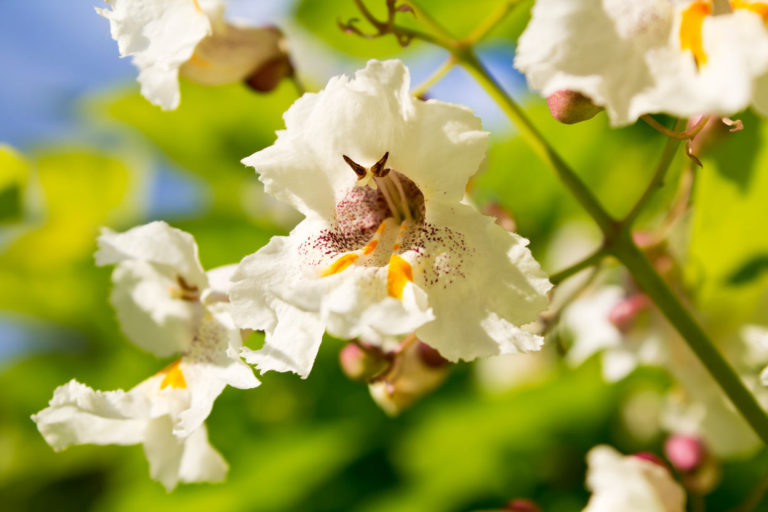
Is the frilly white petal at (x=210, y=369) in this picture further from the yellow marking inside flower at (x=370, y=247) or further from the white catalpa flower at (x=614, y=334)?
the white catalpa flower at (x=614, y=334)

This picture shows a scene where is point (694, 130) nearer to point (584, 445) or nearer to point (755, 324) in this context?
point (755, 324)

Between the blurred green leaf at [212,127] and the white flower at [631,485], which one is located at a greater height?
the blurred green leaf at [212,127]

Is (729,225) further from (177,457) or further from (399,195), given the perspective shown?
(177,457)

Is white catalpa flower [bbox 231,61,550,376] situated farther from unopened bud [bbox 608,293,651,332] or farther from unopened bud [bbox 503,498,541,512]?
unopened bud [bbox 608,293,651,332]

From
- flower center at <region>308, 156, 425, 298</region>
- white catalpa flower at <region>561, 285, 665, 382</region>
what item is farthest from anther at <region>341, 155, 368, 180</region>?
white catalpa flower at <region>561, 285, 665, 382</region>

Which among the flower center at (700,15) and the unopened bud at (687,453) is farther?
the unopened bud at (687,453)

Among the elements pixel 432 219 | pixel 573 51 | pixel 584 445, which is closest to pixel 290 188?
pixel 432 219

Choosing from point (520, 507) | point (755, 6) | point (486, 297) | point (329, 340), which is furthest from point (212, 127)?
point (755, 6)

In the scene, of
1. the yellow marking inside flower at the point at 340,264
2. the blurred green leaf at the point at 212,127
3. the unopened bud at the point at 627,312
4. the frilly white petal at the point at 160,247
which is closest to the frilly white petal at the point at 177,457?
the frilly white petal at the point at 160,247
